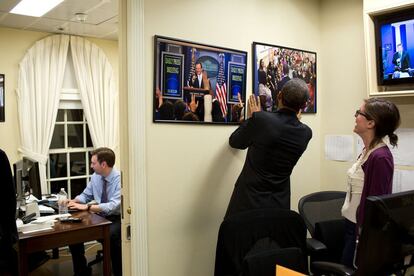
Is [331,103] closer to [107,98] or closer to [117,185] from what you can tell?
[117,185]

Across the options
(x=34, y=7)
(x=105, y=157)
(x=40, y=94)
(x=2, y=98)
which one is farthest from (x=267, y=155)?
(x=2, y=98)

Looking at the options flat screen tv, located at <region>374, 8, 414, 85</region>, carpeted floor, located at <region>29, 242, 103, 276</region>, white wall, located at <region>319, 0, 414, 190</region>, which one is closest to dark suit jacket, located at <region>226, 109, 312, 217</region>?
flat screen tv, located at <region>374, 8, 414, 85</region>

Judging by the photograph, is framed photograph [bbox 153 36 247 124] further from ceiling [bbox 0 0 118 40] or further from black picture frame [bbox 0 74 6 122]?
black picture frame [bbox 0 74 6 122]

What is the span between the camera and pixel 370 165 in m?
1.91

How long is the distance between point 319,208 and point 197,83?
1165 mm

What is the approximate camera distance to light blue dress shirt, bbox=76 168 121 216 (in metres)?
3.62

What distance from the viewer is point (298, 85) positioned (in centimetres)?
229

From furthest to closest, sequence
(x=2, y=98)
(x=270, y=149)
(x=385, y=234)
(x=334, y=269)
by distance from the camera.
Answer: (x=2, y=98)
(x=270, y=149)
(x=334, y=269)
(x=385, y=234)

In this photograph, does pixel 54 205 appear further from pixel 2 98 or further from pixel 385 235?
pixel 385 235

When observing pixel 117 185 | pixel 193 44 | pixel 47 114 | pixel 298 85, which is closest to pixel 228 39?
pixel 193 44

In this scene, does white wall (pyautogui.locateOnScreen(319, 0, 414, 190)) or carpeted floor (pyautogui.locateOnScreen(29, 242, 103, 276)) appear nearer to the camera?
white wall (pyautogui.locateOnScreen(319, 0, 414, 190))

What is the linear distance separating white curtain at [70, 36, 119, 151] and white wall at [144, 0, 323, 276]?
10.4ft

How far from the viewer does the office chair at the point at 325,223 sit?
97.2 inches

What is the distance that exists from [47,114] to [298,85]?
3688mm
